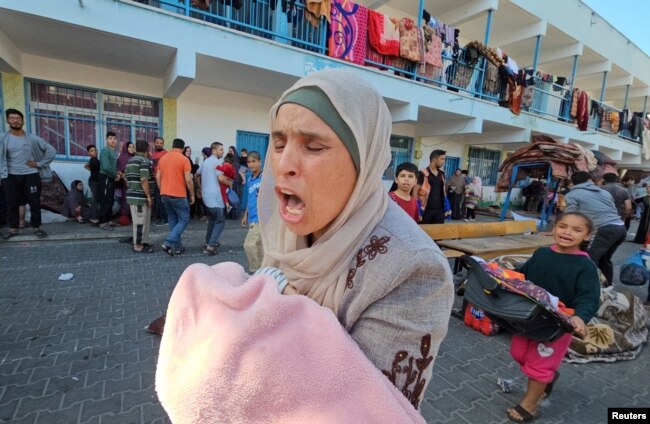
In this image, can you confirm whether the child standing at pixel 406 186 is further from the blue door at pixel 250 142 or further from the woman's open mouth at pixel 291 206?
the blue door at pixel 250 142

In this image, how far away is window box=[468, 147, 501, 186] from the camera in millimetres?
→ 14828

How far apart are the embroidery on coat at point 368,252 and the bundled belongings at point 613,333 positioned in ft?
11.4

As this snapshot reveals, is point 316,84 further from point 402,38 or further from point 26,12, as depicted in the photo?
point 402,38

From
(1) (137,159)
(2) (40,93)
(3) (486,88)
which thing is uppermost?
(3) (486,88)

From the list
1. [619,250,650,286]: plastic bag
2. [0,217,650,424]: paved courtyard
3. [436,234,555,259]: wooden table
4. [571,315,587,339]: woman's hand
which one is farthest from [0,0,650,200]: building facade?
[571,315,587,339]: woman's hand

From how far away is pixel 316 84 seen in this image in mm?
815

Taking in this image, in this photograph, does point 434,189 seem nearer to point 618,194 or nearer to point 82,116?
point 618,194

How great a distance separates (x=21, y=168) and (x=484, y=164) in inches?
641

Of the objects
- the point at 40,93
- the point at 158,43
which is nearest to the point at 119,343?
the point at 158,43

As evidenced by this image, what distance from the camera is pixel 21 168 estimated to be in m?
5.35

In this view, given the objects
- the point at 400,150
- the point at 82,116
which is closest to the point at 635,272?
the point at 400,150

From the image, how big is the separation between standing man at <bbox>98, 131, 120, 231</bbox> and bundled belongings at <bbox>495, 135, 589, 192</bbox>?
30.5ft

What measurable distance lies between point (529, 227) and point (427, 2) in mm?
8273

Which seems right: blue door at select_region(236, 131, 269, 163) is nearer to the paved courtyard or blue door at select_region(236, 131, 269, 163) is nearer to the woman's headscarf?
the woman's headscarf
